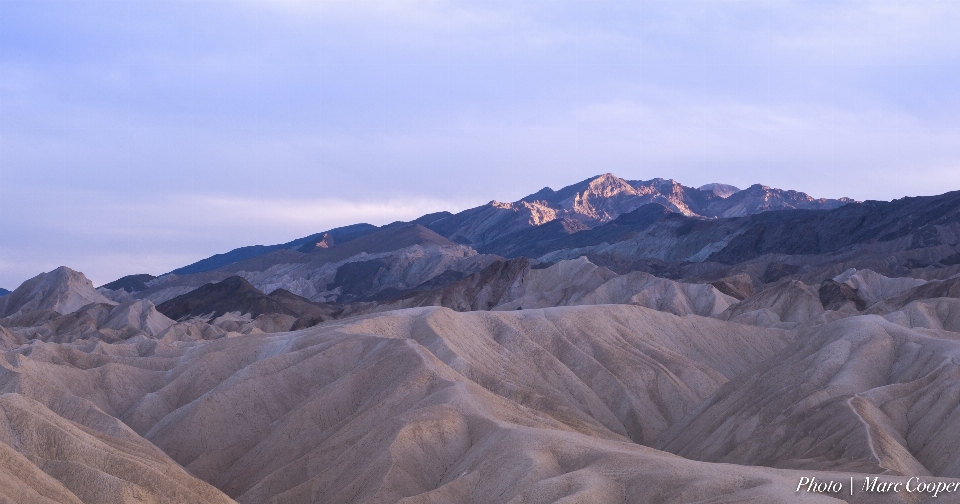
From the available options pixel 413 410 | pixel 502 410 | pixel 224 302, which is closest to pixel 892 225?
pixel 224 302

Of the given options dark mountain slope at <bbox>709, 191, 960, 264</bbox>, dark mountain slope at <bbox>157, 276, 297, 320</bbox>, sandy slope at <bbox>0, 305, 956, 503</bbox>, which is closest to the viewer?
sandy slope at <bbox>0, 305, 956, 503</bbox>

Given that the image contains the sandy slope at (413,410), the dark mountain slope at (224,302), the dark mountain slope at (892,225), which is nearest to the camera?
the sandy slope at (413,410)

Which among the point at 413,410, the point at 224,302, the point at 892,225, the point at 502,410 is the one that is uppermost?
the point at 224,302

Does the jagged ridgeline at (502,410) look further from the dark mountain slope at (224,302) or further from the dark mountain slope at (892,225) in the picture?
the dark mountain slope at (892,225)

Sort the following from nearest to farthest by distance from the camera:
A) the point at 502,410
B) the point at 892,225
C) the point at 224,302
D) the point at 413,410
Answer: the point at 413,410 → the point at 502,410 → the point at 224,302 → the point at 892,225

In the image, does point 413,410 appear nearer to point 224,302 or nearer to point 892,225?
point 224,302

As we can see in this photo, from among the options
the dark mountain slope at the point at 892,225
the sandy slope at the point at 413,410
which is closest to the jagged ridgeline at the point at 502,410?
the sandy slope at the point at 413,410

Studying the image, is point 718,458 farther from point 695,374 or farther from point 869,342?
point 695,374

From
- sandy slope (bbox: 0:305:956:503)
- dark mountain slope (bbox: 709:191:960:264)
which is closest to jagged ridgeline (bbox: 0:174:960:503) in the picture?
sandy slope (bbox: 0:305:956:503)

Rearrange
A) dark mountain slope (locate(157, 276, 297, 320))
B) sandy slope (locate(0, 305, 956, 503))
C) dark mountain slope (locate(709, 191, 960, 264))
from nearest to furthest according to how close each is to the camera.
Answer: sandy slope (locate(0, 305, 956, 503))
dark mountain slope (locate(157, 276, 297, 320))
dark mountain slope (locate(709, 191, 960, 264))

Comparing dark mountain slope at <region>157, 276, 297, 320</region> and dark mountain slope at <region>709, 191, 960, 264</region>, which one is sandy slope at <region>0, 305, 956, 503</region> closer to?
dark mountain slope at <region>157, 276, 297, 320</region>

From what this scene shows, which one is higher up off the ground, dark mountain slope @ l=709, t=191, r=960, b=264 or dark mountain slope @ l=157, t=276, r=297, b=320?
dark mountain slope @ l=157, t=276, r=297, b=320

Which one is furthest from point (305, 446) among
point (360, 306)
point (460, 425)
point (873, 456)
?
point (360, 306)

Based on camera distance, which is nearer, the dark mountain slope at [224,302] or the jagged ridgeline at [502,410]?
the jagged ridgeline at [502,410]
